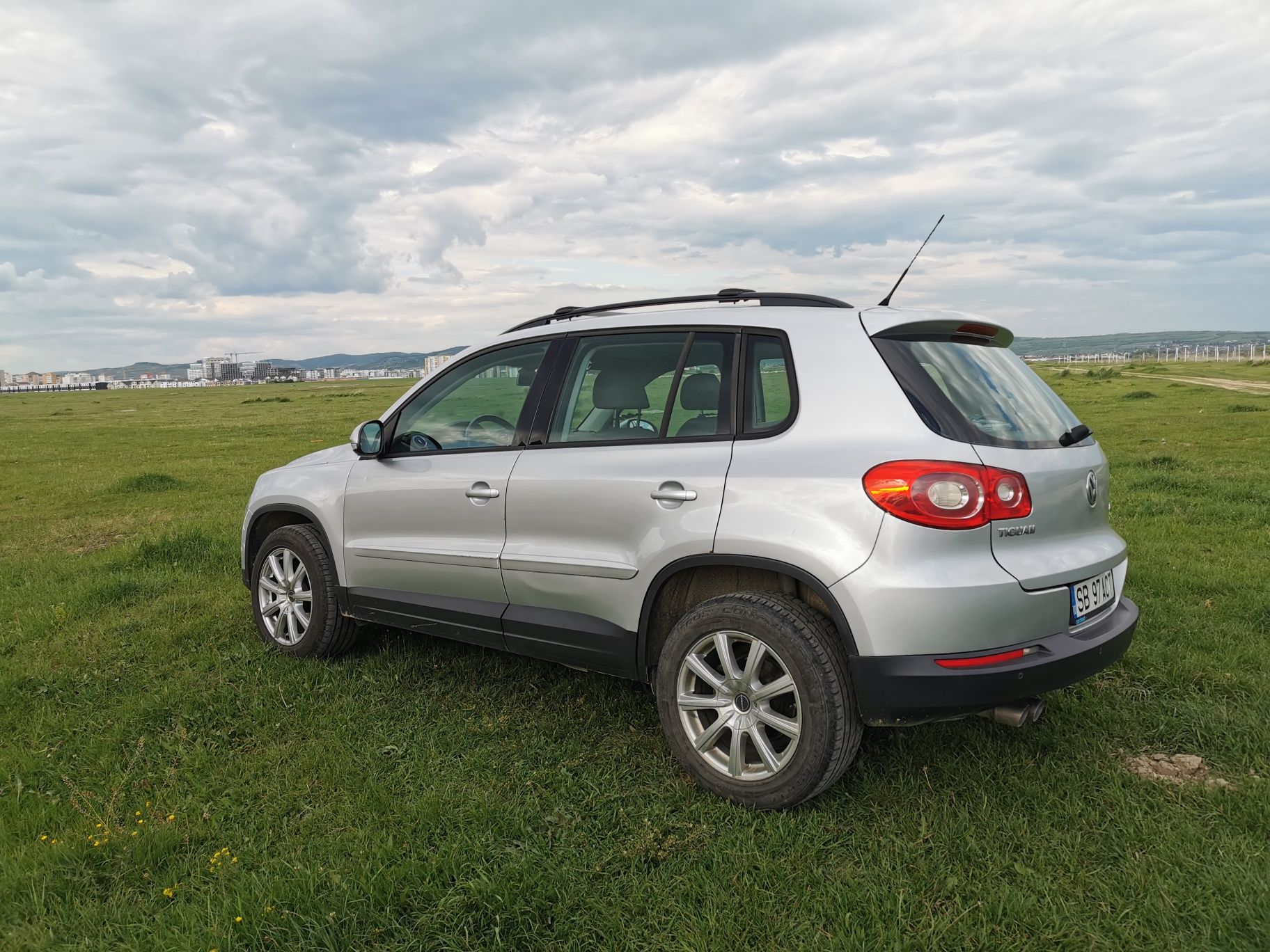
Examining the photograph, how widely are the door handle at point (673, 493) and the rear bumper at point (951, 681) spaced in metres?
0.82

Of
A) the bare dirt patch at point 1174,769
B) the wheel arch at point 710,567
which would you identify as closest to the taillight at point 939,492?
the wheel arch at point 710,567

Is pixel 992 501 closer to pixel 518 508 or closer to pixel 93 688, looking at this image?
pixel 518 508

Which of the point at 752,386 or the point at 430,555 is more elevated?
the point at 752,386

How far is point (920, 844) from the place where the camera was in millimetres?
2898

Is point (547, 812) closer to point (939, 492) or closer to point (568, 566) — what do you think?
point (568, 566)

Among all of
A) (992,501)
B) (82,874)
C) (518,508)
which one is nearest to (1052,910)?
(992,501)

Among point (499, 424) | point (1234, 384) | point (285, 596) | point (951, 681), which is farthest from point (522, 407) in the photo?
point (1234, 384)

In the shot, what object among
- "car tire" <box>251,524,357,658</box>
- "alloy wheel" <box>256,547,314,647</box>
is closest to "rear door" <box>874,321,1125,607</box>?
"car tire" <box>251,524,357,658</box>

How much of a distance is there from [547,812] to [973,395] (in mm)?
2148

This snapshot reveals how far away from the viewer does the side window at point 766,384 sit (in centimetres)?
326

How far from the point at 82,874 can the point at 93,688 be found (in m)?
1.83

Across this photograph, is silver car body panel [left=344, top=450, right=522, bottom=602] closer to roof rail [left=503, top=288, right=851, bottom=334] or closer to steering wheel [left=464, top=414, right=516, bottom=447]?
steering wheel [left=464, top=414, right=516, bottom=447]

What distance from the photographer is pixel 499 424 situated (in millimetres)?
4121

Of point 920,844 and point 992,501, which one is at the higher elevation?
point 992,501
